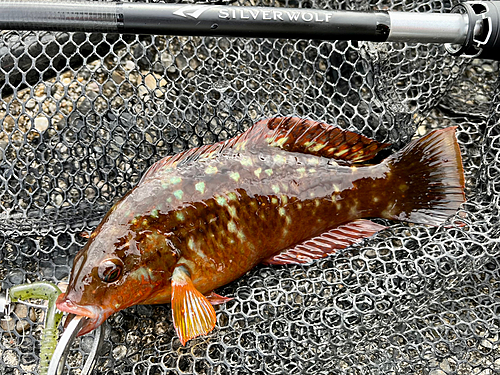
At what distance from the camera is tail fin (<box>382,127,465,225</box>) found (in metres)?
2.56

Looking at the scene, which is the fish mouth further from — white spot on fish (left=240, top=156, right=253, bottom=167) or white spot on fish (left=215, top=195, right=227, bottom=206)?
white spot on fish (left=240, top=156, right=253, bottom=167)

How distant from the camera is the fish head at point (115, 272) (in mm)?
2139

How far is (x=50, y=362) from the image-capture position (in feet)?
6.60

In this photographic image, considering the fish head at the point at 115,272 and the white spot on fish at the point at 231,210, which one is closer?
the fish head at the point at 115,272

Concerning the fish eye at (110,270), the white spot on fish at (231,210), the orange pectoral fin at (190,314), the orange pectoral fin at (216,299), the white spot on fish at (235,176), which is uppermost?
the white spot on fish at (235,176)

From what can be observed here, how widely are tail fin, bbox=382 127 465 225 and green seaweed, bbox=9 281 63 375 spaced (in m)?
1.72

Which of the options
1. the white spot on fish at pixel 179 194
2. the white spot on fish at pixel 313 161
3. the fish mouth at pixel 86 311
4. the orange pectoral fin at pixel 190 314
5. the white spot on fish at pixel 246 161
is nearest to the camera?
the fish mouth at pixel 86 311

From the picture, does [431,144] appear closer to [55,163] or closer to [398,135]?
[398,135]

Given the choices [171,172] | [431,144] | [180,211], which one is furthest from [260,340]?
[431,144]

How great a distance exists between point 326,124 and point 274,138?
291 millimetres

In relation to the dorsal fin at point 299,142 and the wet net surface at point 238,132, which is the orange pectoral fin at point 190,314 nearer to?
the wet net surface at point 238,132

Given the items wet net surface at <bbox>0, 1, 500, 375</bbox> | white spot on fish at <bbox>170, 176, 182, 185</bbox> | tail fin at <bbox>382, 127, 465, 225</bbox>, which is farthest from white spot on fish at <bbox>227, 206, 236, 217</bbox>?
tail fin at <bbox>382, 127, 465, 225</bbox>

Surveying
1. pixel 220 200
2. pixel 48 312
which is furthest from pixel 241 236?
pixel 48 312

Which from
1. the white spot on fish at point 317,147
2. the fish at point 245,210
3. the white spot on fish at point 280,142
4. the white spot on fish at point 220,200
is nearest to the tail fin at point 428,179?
the fish at point 245,210
